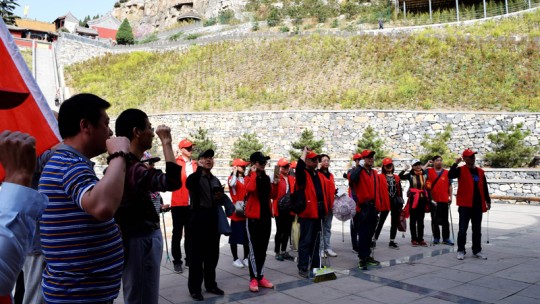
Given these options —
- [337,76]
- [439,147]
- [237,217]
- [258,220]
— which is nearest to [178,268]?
[237,217]

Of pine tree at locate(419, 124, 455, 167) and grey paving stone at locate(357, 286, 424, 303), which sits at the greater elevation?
pine tree at locate(419, 124, 455, 167)

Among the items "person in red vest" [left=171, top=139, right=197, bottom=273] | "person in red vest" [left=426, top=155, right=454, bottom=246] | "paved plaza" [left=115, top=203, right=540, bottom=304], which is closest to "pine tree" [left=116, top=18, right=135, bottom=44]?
"paved plaza" [left=115, top=203, right=540, bottom=304]

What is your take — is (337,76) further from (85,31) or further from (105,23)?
(105,23)

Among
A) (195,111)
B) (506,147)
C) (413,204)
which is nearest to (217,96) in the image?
(195,111)

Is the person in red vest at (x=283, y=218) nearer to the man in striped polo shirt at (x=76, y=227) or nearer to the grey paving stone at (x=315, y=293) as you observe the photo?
the grey paving stone at (x=315, y=293)

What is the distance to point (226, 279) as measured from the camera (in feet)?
20.2

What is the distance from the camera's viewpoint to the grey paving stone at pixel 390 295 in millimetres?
5082

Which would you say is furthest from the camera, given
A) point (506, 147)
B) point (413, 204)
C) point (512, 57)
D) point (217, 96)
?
point (217, 96)

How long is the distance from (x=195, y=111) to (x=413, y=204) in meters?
18.8

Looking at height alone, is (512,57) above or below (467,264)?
above

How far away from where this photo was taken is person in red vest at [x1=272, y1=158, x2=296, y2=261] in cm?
751

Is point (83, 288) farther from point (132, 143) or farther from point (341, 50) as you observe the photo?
point (341, 50)

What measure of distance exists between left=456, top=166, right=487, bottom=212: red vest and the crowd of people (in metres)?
0.02

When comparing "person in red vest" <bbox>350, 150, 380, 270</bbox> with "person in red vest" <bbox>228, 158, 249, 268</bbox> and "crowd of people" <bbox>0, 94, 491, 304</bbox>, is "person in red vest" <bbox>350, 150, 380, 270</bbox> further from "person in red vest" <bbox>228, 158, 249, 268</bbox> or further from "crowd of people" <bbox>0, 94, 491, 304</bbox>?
"person in red vest" <bbox>228, 158, 249, 268</bbox>
